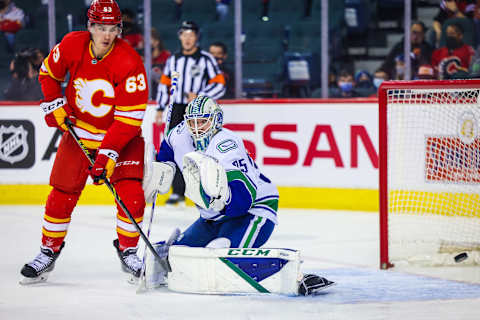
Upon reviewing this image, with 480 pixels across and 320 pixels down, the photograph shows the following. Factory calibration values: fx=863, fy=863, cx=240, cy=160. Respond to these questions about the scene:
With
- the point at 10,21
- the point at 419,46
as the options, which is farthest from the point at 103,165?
the point at 10,21

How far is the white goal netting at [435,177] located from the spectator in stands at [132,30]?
239cm

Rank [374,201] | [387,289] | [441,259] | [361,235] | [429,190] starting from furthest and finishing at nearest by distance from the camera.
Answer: [374,201] → [361,235] → [429,190] → [441,259] → [387,289]

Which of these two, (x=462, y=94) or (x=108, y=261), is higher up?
(x=462, y=94)

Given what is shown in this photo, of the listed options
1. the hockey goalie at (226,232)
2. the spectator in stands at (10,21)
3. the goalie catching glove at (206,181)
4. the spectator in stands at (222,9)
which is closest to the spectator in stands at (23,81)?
the spectator in stands at (10,21)

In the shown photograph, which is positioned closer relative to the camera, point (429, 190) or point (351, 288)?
point (351, 288)

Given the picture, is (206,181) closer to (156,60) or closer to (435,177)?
(435,177)

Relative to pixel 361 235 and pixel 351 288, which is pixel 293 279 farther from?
pixel 361 235

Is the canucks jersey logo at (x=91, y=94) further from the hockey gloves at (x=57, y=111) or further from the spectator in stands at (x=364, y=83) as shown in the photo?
the spectator in stands at (x=364, y=83)

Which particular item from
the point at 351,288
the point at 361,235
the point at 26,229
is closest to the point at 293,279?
the point at 351,288

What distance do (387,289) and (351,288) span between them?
0.15m

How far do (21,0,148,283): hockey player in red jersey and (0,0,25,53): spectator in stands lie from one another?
3219 millimetres

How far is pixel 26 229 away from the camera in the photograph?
17.6 feet

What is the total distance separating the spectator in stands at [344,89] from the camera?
649cm

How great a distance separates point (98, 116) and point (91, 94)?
108 millimetres
